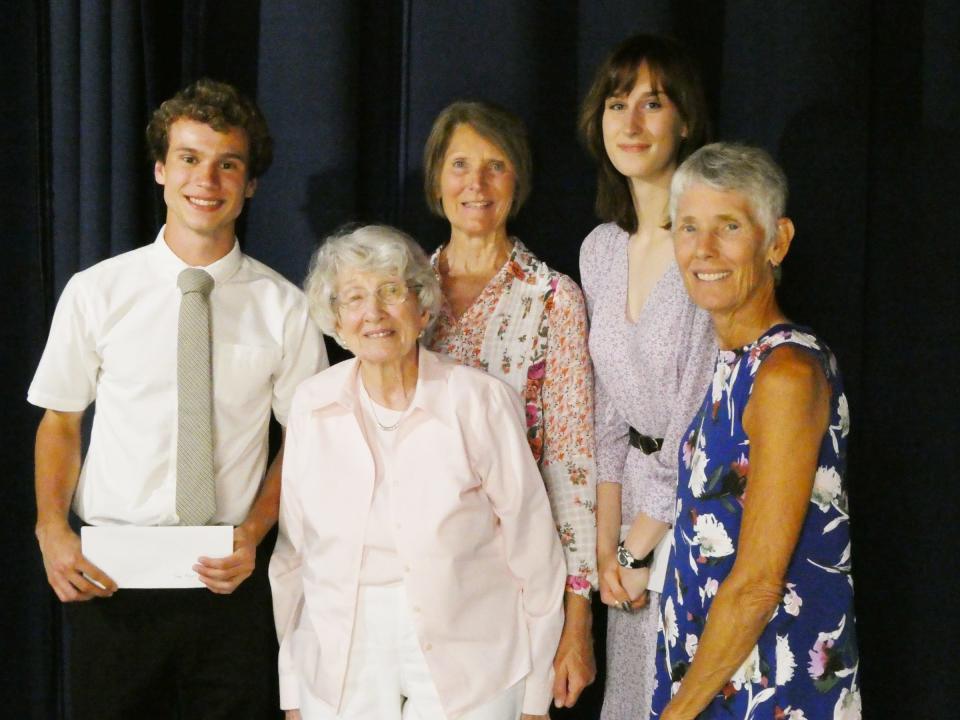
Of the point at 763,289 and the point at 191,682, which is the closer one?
the point at 763,289

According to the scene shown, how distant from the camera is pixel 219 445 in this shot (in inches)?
80.0

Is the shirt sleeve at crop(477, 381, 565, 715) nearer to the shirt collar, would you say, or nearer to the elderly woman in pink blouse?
the elderly woman in pink blouse

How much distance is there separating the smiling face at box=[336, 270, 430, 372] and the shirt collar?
0.32 meters

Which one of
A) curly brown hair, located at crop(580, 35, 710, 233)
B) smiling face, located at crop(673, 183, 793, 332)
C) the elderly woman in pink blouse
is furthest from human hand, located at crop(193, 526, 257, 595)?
curly brown hair, located at crop(580, 35, 710, 233)

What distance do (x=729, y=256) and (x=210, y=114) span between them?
107 centimetres

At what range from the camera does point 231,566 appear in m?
1.96

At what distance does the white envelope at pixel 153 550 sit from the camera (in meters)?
1.93

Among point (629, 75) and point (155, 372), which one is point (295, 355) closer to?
point (155, 372)

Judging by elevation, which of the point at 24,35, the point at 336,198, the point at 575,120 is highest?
the point at 24,35

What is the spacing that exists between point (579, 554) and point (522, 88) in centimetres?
108

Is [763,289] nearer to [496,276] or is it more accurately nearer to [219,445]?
[496,276]

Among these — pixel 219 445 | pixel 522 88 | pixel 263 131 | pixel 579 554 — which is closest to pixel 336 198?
pixel 263 131

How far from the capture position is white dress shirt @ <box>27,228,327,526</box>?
1996 millimetres

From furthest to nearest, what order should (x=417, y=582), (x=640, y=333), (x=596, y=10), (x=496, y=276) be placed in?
1. (x=596, y=10)
2. (x=496, y=276)
3. (x=640, y=333)
4. (x=417, y=582)
